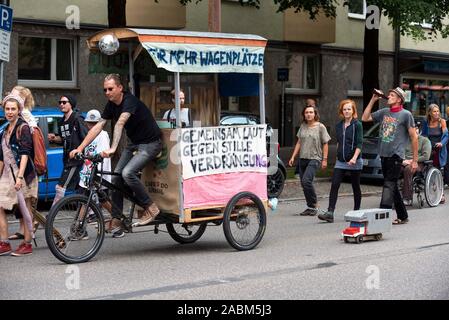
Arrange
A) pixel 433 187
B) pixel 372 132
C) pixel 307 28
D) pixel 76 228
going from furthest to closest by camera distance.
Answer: pixel 307 28 < pixel 372 132 < pixel 433 187 < pixel 76 228

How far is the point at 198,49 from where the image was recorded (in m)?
→ 8.94

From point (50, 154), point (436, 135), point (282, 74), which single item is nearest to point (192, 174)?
point (50, 154)

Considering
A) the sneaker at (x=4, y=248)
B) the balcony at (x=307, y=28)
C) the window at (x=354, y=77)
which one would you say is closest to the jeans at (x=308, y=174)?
the sneaker at (x=4, y=248)

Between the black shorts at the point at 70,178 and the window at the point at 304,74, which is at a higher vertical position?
the window at the point at 304,74

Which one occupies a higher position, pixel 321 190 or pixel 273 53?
pixel 273 53

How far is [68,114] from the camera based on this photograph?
10438 millimetres

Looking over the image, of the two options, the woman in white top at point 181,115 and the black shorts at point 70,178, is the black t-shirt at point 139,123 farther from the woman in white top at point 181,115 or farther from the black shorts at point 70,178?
the black shorts at point 70,178

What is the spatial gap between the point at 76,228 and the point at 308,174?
5.16 metres

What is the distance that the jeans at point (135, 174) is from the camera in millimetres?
8719

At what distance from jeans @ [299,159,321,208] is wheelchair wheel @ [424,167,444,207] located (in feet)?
7.70

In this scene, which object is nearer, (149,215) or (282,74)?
(149,215)

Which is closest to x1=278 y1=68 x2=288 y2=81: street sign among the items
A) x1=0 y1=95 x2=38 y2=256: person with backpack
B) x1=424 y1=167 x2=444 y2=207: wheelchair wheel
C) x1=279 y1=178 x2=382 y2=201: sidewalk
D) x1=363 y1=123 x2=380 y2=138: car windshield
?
x1=363 y1=123 x2=380 y2=138: car windshield

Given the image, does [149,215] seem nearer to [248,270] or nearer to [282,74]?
[248,270]

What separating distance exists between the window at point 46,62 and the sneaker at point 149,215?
12489mm
